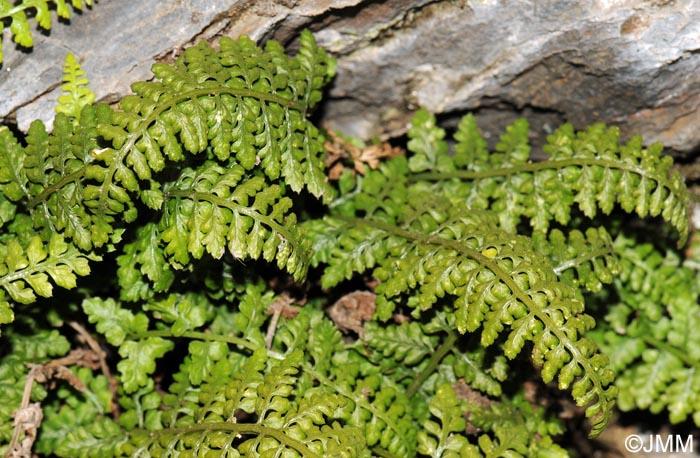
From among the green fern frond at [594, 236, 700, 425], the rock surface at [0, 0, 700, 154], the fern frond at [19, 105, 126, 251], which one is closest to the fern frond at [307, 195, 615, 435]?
the rock surface at [0, 0, 700, 154]

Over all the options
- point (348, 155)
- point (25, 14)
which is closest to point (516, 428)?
point (348, 155)

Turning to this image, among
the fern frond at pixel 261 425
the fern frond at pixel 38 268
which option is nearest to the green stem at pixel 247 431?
the fern frond at pixel 261 425

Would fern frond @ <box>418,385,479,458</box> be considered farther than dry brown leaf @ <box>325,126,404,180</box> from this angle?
No

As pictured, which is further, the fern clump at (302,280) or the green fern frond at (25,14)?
the green fern frond at (25,14)

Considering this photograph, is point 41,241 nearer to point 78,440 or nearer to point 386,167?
point 78,440

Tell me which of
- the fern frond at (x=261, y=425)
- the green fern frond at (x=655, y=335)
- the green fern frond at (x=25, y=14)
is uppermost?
the green fern frond at (x=25, y=14)

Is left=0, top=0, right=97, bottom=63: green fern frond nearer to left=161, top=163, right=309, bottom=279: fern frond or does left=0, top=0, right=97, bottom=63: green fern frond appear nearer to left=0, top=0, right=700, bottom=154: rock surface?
left=0, top=0, right=700, bottom=154: rock surface

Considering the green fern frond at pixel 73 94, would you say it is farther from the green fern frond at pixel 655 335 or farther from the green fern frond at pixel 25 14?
the green fern frond at pixel 655 335
